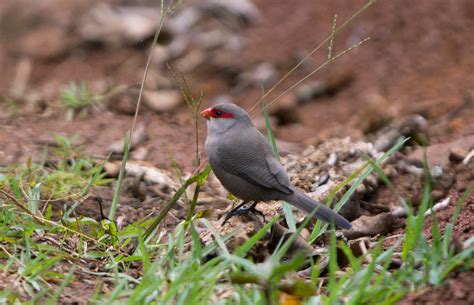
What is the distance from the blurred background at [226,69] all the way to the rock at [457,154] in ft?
0.75

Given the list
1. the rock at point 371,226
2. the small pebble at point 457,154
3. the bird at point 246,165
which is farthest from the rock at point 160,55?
the rock at point 371,226

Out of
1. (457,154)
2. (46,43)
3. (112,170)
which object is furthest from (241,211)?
(46,43)

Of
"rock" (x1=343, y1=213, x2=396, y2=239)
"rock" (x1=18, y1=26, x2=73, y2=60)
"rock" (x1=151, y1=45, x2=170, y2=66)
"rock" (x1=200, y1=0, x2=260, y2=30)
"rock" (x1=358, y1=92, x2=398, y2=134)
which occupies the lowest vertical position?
"rock" (x1=18, y1=26, x2=73, y2=60)

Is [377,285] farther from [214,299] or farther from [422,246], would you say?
[214,299]

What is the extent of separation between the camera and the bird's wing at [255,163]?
14.0 feet

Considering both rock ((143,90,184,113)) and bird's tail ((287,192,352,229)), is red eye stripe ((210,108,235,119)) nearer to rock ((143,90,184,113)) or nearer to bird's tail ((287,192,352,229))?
bird's tail ((287,192,352,229))

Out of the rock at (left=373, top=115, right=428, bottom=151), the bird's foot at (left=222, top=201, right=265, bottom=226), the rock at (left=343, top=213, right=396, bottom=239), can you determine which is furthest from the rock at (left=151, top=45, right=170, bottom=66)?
→ the rock at (left=343, top=213, right=396, bottom=239)

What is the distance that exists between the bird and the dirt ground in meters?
1.26

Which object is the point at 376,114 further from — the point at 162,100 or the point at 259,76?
the point at 162,100

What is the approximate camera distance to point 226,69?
820 centimetres

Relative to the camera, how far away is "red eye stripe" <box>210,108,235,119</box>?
4598 millimetres

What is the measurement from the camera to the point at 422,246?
364 centimetres

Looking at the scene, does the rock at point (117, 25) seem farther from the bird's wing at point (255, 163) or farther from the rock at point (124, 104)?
the bird's wing at point (255, 163)

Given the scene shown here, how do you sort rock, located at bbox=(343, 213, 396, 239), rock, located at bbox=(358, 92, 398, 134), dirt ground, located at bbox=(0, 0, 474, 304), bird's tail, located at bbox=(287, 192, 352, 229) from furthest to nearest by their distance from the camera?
1. rock, located at bbox=(358, 92, 398, 134)
2. dirt ground, located at bbox=(0, 0, 474, 304)
3. rock, located at bbox=(343, 213, 396, 239)
4. bird's tail, located at bbox=(287, 192, 352, 229)
